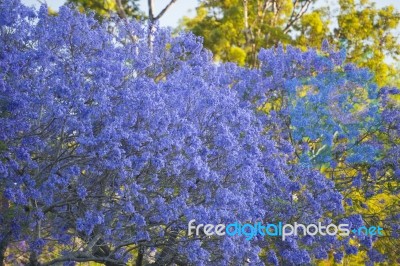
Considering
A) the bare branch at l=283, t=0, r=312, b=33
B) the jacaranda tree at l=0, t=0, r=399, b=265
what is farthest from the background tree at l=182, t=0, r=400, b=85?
the jacaranda tree at l=0, t=0, r=399, b=265

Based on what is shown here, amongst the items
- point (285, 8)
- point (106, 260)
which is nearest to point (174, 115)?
point (106, 260)

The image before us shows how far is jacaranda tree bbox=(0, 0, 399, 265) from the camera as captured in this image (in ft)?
28.8

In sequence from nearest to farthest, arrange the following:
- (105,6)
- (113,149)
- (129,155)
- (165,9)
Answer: (113,149) < (129,155) < (165,9) < (105,6)

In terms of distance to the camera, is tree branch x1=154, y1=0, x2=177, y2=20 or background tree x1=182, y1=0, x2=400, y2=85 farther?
background tree x1=182, y1=0, x2=400, y2=85

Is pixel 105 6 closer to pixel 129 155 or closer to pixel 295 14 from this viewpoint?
pixel 295 14

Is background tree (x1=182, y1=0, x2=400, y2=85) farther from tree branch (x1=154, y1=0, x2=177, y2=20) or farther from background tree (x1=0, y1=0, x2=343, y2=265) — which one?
background tree (x1=0, y1=0, x2=343, y2=265)

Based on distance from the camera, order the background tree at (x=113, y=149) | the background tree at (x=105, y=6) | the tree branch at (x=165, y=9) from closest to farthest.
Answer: the background tree at (x=113, y=149) → the tree branch at (x=165, y=9) → the background tree at (x=105, y=6)

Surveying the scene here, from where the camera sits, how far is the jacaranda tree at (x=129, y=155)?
8.78 metres

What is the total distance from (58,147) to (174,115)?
1.49 m

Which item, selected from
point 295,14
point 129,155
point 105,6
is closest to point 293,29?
point 295,14

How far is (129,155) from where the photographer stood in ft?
29.7

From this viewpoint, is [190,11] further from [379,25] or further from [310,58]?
[310,58]

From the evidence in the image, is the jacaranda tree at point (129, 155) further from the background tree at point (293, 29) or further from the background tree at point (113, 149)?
the background tree at point (293, 29)

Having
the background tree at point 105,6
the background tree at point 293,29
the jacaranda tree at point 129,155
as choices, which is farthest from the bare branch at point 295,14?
the jacaranda tree at point 129,155
